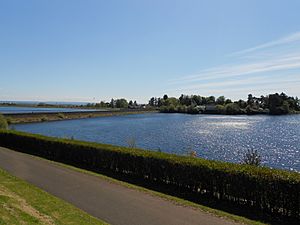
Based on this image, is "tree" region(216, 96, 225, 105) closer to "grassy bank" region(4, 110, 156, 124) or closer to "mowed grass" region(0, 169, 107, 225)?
"grassy bank" region(4, 110, 156, 124)

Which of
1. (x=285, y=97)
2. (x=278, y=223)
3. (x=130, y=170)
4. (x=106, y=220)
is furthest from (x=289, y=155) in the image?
(x=285, y=97)

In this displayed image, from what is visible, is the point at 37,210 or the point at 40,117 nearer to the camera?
the point at 37,210

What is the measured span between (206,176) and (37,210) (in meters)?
6.49

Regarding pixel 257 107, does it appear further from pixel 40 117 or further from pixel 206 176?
pixel 206 176

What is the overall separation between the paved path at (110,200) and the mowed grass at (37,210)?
24.0 inches

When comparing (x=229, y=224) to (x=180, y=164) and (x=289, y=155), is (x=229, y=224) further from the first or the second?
(x=289, y=155)

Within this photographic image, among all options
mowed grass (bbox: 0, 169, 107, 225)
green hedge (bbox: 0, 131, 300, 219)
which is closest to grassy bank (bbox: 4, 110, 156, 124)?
green hedge (bbox: 0, 131, 300, 219)

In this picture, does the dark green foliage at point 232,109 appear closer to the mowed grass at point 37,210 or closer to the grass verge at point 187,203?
the grass verge at point 187,203

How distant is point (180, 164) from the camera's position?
13.2 metres

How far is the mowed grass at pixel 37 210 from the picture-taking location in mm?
8023

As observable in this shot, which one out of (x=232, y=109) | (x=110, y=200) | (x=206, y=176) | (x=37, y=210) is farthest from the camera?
(x=232, y=109)

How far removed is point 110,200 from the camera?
453 inches

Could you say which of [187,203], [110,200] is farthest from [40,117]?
[187,203]

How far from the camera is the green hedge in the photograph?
10055mm
